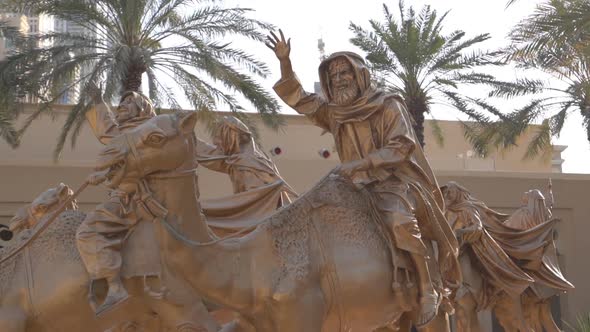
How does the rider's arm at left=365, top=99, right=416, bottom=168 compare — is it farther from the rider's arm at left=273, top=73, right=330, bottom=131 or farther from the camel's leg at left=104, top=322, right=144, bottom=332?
the camel's leg at left=104, top=322, right=144, bottom=332

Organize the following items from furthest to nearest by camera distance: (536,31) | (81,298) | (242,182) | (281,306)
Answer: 1. (536,31)
2. (242,182)
3. (81,298)
4. (281,306)

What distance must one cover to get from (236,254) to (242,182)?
4.03 m

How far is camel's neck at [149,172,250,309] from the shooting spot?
6.82 metres

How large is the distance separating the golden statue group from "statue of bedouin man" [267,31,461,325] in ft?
0.04

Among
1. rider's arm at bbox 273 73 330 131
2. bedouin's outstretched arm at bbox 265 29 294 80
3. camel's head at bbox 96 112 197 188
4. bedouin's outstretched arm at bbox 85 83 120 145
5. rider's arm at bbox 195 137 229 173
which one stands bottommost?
rider's arm at bbox 195 137 229 173

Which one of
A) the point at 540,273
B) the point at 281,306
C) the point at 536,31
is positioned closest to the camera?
the point at 281,306

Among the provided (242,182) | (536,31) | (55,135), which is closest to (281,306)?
(242,182)

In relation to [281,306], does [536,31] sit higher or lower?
higher

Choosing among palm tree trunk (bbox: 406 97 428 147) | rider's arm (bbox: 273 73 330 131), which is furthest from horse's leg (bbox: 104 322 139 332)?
palm tree trunk (bbox: 406 97 428 147)

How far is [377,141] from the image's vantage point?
331 inches

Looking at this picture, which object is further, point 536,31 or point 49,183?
point 49,183

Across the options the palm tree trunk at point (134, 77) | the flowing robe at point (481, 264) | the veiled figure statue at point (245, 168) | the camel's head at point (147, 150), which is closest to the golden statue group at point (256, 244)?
the camel's head at point (147, 150)

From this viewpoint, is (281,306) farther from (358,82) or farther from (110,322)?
(358,82)

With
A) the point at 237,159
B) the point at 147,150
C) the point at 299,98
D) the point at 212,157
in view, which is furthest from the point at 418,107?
the point at 147,150
